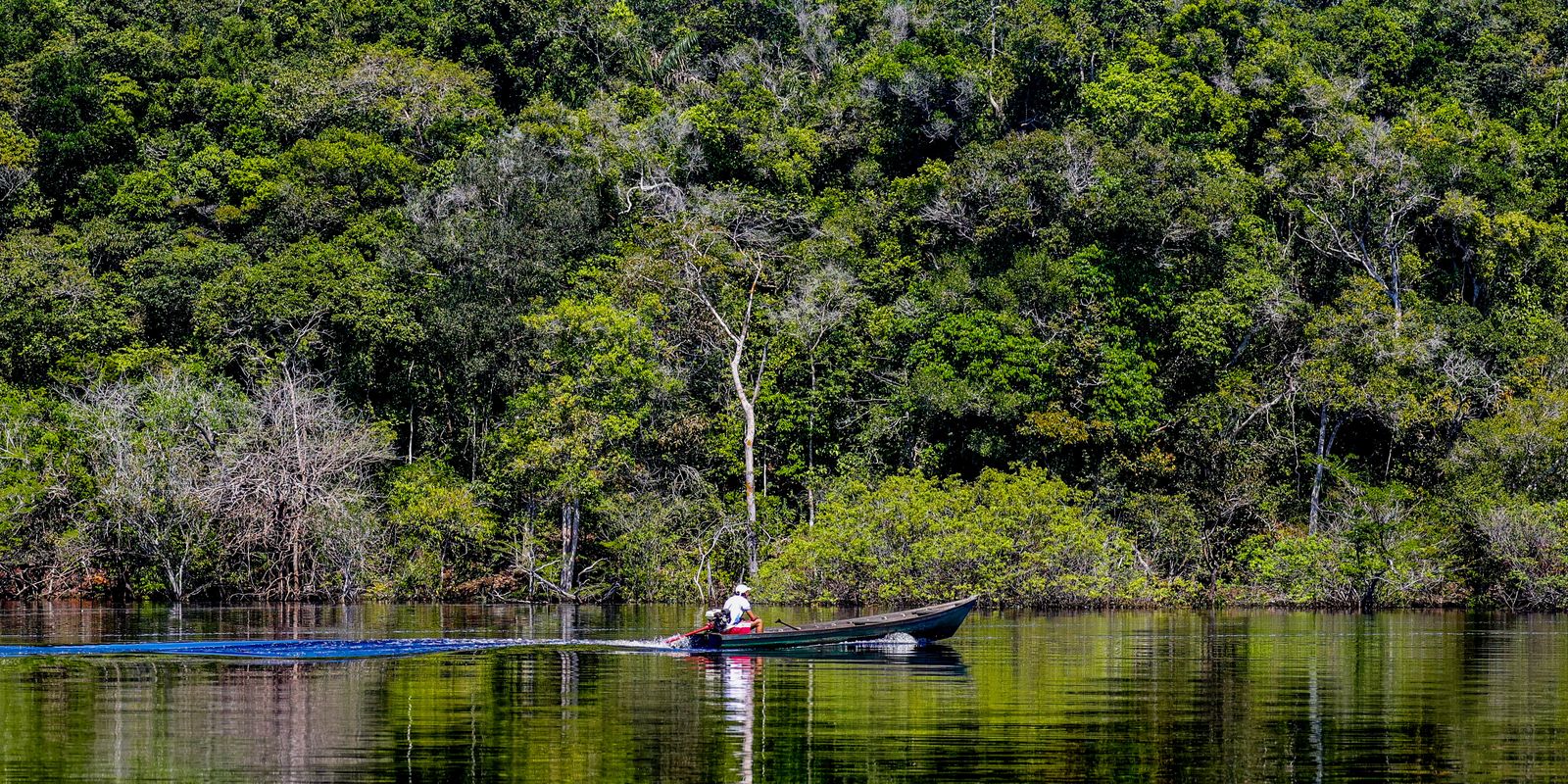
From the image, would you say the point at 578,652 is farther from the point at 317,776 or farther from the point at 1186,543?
the point at 1186,543

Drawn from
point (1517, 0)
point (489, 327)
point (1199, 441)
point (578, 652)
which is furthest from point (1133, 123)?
point (578, 652)

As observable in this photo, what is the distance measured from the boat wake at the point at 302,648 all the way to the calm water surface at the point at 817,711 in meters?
0.61

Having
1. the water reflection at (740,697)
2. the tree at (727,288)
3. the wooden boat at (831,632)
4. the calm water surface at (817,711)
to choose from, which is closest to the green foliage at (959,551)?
the tree at (727,288)

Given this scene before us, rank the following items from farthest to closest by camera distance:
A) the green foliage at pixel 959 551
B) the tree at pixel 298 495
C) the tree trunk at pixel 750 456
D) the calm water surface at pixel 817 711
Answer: the tree trunk at pixel 750 456
the tree at pixel 298 495
the green foliage at pixel 959 551
the calm water surface at pixel 817 711

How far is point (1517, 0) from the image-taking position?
5653 cm

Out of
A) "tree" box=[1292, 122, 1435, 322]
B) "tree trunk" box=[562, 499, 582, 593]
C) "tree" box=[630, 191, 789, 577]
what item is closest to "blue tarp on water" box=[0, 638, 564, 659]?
"tree trunk" box=[562, 499, 582, 593]

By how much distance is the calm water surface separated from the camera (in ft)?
52.5

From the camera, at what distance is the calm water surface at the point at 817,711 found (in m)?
16.0

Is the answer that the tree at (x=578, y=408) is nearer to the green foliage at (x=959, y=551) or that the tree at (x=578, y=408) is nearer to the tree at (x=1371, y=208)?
the green foliage at (x=959, y=551)

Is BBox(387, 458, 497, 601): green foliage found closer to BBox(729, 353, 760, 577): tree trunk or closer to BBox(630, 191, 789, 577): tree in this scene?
BBox(729, 353, 760, 577): tree trunk

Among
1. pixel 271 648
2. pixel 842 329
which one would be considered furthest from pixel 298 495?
pixel 271 648

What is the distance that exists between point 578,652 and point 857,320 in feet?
73.0

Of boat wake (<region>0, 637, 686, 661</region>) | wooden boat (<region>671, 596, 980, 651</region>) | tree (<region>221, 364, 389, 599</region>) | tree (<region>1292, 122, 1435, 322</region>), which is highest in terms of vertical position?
tree (<region>1292, 122, 1435, 322</region>)

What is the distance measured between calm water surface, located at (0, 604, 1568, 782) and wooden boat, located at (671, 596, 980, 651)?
1.13 feet
